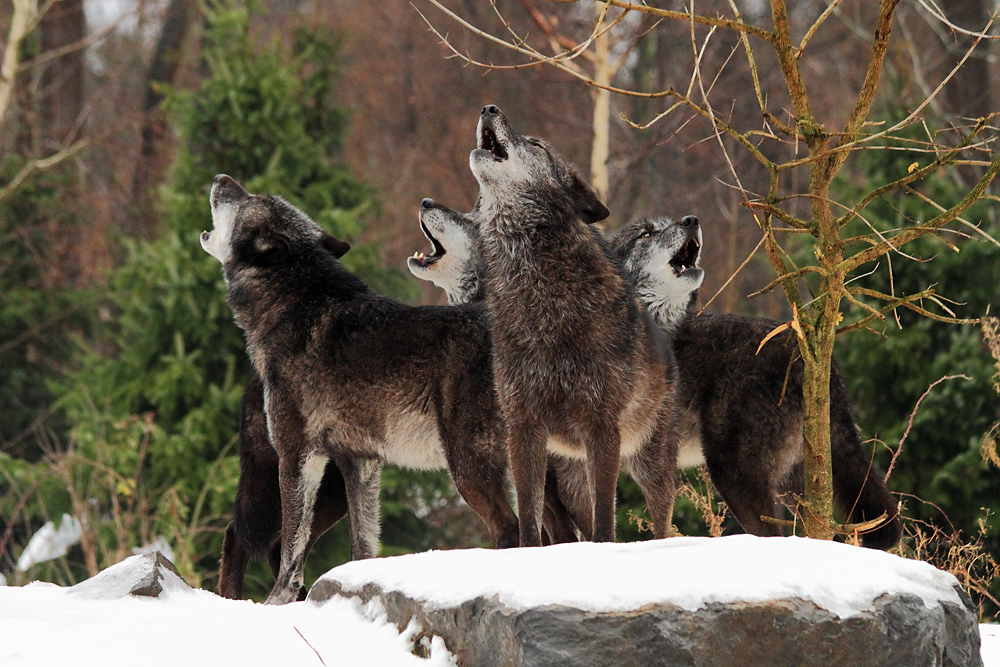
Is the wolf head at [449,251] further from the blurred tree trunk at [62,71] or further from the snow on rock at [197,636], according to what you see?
the blurred tree trunk at [62,71]

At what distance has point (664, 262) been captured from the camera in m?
5.17

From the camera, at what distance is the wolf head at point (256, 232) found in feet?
18.1

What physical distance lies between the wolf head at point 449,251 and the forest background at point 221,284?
823 millimetres

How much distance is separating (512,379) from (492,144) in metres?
1.05

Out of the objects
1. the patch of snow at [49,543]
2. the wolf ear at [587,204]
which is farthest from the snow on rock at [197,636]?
the patch of snow at [49,543]

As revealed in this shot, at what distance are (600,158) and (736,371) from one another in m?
6.27

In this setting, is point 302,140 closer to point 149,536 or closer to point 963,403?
Answer: point 149,536

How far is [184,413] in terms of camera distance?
10.1 meters

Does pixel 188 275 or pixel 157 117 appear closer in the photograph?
pixel 188 275

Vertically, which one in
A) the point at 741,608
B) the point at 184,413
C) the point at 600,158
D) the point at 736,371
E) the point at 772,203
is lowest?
the point at 184,413

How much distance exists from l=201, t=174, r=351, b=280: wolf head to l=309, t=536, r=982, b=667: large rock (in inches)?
111

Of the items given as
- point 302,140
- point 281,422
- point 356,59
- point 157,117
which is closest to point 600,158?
point 302,140

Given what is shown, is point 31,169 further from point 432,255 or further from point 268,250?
point 432,255

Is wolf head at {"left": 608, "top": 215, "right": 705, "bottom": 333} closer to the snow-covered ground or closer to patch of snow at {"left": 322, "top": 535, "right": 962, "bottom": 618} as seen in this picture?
the snow-covered ground
